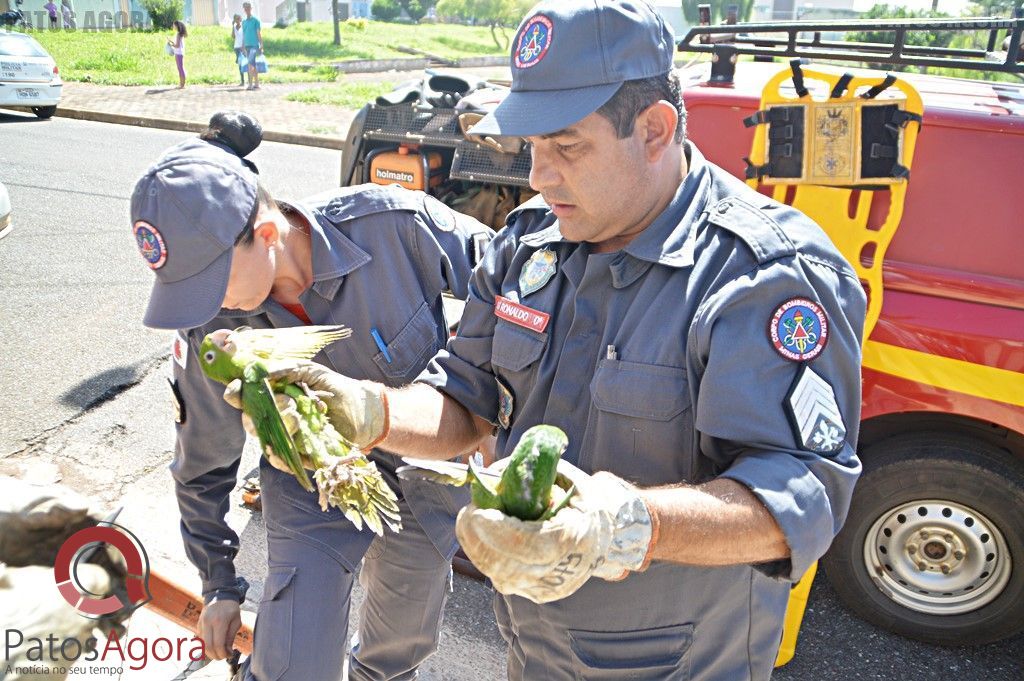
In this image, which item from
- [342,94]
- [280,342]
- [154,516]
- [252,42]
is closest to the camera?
[280,342]

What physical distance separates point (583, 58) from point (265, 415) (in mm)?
1011

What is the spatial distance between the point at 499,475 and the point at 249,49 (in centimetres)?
2012

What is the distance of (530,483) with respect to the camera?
1.33m

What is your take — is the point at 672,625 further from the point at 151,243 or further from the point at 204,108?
the point at 204,108

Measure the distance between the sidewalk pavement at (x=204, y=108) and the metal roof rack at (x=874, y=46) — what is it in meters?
10.7

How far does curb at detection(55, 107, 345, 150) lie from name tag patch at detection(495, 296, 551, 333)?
11358 millimetres

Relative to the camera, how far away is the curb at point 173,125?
45.7ft

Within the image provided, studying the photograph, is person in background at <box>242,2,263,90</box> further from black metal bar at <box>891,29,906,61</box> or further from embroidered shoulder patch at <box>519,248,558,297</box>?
embroidered shoulder patch at <box>519,248,558,297</box>

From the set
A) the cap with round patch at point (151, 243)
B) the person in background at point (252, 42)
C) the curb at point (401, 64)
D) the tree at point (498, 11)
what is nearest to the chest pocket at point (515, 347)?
the cap with round patch at point (151, 243)

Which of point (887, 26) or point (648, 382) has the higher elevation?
point (887, 26)

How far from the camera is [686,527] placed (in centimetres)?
140

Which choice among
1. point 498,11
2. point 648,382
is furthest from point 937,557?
point 498,11

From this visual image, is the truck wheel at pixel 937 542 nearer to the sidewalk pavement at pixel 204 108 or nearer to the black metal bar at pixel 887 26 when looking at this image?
the black metal bar at pixel 887 26

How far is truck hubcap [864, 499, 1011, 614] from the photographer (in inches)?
128
